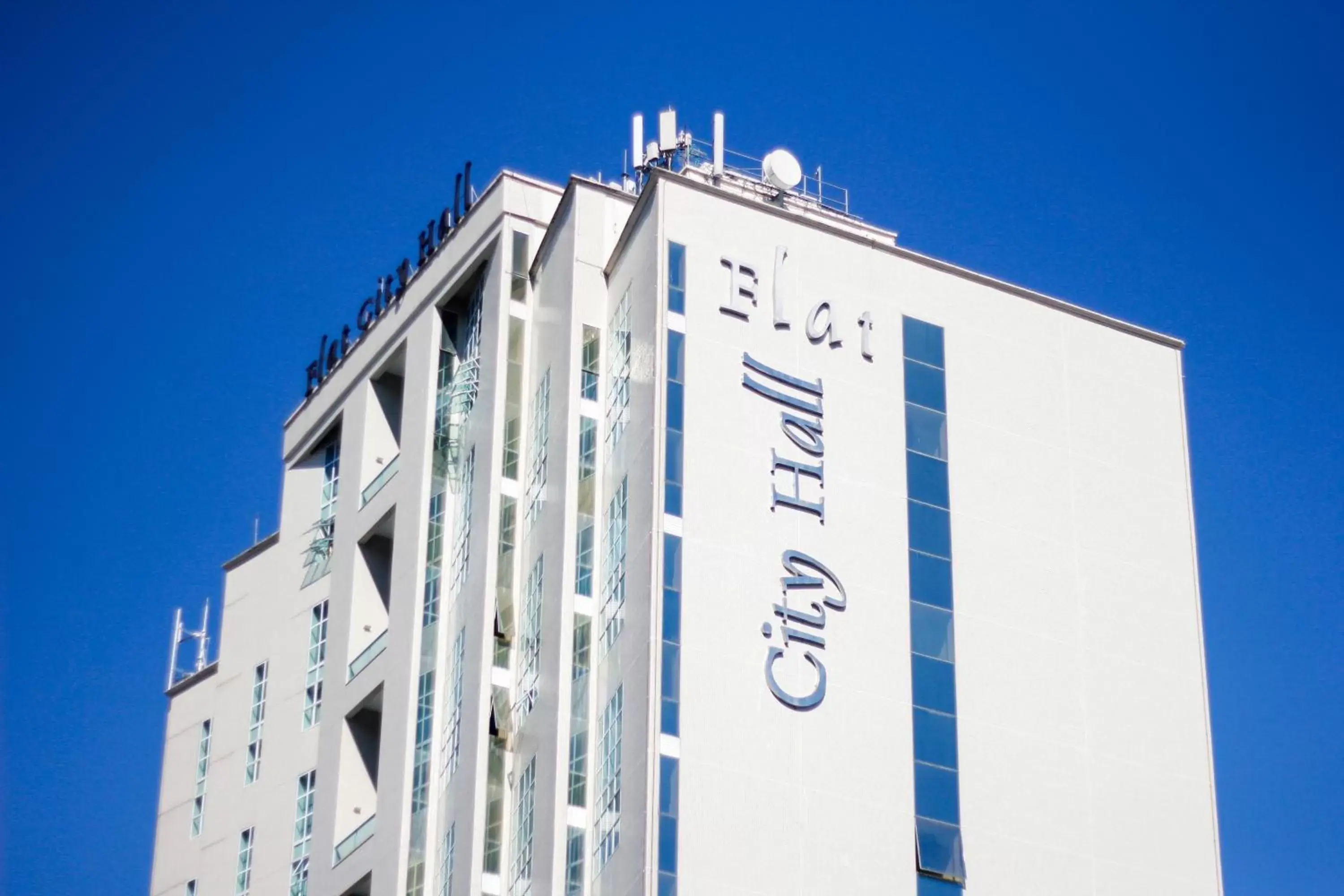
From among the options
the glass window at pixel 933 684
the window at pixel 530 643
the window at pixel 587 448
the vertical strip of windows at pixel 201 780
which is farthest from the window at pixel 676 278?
the vertical strip of windows at pixel 201 780

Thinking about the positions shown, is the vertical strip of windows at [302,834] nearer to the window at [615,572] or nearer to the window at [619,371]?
the window at [615,572]

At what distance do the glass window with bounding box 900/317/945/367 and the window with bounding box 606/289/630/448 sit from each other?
7753 millimetres

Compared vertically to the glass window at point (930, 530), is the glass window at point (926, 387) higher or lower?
higher

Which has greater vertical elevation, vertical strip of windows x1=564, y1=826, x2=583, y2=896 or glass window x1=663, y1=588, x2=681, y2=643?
glass window x1=663, y1=588, x2=681, y2=643

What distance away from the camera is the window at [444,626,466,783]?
73.3m

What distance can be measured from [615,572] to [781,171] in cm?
1550

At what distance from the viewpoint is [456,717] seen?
243 feet

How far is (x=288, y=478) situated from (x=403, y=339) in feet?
30.0

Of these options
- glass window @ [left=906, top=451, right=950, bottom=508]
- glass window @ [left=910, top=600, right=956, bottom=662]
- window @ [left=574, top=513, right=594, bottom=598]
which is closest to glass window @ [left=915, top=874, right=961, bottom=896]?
glass window @ [left=910, top=600, right=956, bottom=662]

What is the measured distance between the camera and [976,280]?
75812mm

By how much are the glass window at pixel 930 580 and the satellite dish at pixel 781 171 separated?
13.4 m

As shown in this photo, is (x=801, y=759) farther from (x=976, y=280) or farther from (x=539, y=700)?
(x=976, y=280)

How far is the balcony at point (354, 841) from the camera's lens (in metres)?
77.6

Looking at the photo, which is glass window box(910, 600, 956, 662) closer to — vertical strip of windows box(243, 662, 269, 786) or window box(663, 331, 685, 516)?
window box(663, 331, 685, 516)
